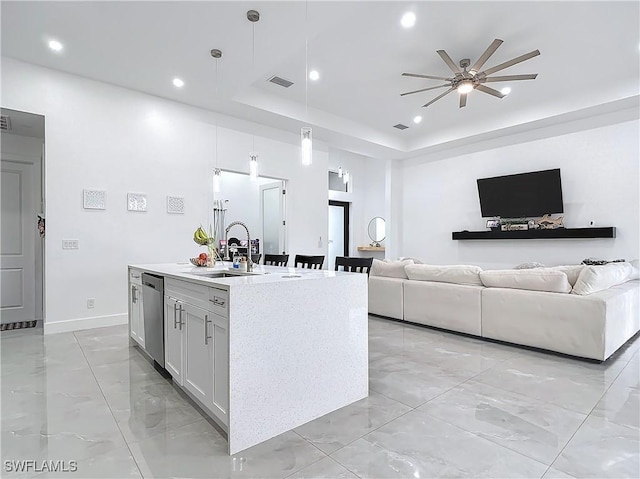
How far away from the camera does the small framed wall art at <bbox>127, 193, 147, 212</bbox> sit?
460 cm

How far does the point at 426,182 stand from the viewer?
7879mm

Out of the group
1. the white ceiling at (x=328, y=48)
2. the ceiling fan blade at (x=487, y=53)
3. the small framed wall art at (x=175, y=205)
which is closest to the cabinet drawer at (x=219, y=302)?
the white ceiling at (x=328, y=48)

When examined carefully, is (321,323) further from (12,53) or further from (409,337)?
(12,53)

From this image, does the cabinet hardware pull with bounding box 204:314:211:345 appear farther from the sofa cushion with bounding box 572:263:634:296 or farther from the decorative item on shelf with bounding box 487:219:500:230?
the decorative item on shelf with bounding box 487:219:500:230

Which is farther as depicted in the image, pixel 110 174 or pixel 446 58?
pixel 110 174

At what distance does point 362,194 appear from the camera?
390 inches

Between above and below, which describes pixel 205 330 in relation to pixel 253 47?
below

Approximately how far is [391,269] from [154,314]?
2965 millimetres

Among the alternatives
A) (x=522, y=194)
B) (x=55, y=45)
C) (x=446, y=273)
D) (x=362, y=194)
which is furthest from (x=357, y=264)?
(x=362, y=194)

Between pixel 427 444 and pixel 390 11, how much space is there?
3.66 metres

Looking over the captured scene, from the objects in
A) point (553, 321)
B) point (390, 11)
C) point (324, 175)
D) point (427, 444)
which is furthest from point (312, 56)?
point (427, 444)

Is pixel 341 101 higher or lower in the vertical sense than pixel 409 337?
higher

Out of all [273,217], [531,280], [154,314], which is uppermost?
[273,217]

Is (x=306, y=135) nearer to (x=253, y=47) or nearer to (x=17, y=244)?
(x=253, y=47)
